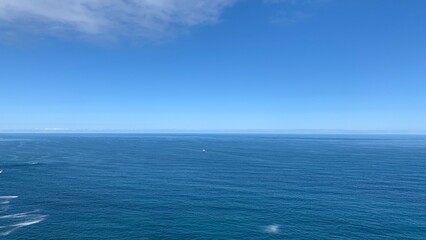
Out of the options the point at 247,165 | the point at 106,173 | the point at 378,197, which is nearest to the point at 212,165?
the point at 247,165

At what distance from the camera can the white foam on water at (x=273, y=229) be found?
77.4 metres

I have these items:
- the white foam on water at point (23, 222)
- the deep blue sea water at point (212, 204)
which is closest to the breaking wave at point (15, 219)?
the white foam on water at point (23, 222)

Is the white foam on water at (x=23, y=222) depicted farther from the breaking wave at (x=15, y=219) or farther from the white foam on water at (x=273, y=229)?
the white foam on water at (x=273, y=229)

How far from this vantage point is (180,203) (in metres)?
99.6

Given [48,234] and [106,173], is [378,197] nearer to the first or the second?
[48,234]

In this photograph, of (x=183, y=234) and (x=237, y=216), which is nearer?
(x=183, y=234)

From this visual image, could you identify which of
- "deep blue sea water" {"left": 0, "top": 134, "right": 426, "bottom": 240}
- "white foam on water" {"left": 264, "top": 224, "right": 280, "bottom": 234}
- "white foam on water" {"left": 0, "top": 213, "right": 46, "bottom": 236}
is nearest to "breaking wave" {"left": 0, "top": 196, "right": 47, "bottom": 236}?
"white foam on water" {"left": 0, "top": 213, "right": 46, "bottom": 236}

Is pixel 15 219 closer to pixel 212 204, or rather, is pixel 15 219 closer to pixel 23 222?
pixel 23 222

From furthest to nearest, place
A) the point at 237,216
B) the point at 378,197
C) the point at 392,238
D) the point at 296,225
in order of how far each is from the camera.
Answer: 1. the point at 378,197
2. the point at 237,216
3. the point at 296,225
4. the point at 392,238

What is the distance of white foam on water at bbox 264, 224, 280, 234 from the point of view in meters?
77.4

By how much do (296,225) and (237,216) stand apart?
1533 cm

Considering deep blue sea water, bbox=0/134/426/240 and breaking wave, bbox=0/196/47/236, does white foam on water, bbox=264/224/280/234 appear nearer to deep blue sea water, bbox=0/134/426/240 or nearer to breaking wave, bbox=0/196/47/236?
deep blue sea water, bbox=0/134/426/240

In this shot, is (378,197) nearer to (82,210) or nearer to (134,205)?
(134,205)

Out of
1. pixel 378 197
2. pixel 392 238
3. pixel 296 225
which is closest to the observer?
pixel 392 238
